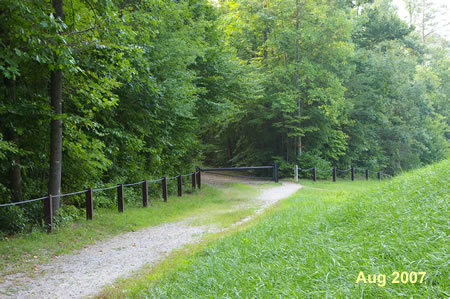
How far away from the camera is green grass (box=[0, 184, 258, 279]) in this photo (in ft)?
20.4

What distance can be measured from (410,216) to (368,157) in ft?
83.1

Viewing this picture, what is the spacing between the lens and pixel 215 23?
17.1m

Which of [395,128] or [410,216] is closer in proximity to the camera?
[410,216]

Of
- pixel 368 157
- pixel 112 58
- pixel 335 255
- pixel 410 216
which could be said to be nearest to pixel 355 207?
pixel 410 216

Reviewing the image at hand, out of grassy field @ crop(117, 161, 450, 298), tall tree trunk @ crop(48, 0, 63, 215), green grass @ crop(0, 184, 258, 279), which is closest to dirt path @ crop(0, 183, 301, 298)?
green grass @ crop(0, 184, 258, 279)

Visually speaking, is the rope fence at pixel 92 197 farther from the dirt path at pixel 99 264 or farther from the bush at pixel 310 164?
the bush at pixel 310 164

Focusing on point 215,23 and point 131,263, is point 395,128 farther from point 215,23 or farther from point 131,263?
point 131,263

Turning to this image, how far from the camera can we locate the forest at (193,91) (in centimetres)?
743

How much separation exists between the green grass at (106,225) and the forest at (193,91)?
752mm

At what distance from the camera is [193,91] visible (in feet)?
41.1

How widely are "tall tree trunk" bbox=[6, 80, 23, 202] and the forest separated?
0.03 meters

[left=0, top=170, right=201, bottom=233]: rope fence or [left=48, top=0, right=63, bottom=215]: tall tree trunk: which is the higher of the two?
[left=48, top=0, right=63, bottom=215]: tall tree trunk

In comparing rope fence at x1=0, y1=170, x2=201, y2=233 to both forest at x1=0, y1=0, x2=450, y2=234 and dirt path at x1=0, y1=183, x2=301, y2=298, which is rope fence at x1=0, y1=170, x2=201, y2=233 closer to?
forest at x1=0, y1=0, x2=450, y2=234

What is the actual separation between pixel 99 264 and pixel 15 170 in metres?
3.32
